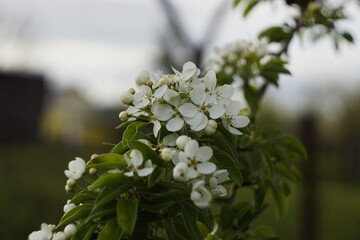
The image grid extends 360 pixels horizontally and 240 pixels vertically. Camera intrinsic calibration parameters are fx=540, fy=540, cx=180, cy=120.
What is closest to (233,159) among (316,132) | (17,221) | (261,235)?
(261,235)

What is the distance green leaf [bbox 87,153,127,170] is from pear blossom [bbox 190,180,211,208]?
0.14 meters

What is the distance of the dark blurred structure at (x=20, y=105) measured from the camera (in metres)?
13.4

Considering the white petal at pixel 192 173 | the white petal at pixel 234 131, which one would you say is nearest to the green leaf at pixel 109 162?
the white petal at pixel 192 173

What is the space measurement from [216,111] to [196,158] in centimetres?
11

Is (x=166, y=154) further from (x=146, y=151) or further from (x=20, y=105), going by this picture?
(x=20, y=105)

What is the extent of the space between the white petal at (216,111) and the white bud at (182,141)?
0.25ft

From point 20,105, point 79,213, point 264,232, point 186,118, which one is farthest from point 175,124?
point 20,105

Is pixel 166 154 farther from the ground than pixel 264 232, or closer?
farther from the ground

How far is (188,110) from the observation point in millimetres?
986

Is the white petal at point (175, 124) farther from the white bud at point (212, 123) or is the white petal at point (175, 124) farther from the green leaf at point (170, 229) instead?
the green leaf at point (170, 229)

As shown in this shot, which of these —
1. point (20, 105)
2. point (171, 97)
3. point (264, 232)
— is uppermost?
point (171, 97)

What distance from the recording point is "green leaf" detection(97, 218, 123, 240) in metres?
0.92

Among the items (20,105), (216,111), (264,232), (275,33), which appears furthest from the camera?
(20,105)

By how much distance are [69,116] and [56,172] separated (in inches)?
485
